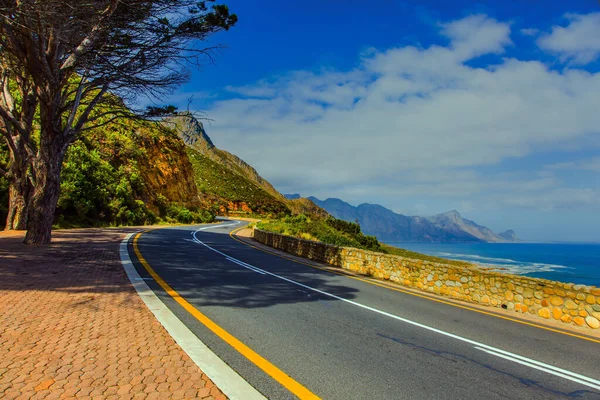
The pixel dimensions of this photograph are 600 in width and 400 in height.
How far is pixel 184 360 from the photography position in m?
3.60

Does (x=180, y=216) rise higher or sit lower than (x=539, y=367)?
higher

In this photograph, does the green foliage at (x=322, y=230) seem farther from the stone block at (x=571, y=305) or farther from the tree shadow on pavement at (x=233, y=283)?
the stone block at (x=571, y=305)

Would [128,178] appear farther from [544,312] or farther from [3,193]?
[544,312]

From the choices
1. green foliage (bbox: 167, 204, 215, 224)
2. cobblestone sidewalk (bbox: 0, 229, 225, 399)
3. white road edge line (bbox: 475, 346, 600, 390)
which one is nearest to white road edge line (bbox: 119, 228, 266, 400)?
cobblestone sidewalk (bbox: 0, 229, 225, 399)

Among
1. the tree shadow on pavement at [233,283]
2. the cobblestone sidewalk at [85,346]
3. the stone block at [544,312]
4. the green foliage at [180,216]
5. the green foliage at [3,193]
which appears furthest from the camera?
the green foliage at [180,216]

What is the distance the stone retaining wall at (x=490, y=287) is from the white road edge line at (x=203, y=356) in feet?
23.5

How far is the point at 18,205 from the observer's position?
55.7 feet

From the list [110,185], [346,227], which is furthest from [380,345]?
[346,227]

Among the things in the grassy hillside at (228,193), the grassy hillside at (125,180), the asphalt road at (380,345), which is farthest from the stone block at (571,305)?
the grassy hillside at (228,193)

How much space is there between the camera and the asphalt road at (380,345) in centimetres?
353

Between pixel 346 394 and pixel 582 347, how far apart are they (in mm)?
4671

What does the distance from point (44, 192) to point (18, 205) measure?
273 inches

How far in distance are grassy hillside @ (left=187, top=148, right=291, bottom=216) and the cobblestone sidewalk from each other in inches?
2376

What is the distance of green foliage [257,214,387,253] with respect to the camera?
30219 millimetres
